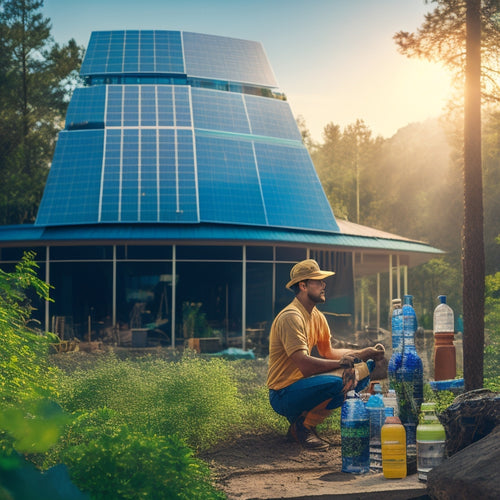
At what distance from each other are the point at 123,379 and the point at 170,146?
51.5 feet

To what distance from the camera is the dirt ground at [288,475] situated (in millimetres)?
5855

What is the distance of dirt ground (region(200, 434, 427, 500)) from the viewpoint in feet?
19.2

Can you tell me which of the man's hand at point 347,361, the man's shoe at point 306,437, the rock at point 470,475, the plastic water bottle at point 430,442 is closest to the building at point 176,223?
the man's shoe at point 306,437

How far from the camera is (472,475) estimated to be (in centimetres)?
514

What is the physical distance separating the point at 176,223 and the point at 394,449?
16.0m

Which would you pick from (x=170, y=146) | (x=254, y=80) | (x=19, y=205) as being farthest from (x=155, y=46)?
(x=19, y=205)

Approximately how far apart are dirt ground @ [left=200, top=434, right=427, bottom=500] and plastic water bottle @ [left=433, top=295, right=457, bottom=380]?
1.34 metres

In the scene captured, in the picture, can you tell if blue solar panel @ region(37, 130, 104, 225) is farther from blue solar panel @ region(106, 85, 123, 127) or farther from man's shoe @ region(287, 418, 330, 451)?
man's shoe @ region(287, 418, 330, 451)

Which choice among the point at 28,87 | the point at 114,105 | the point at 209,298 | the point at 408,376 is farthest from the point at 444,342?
the point at 28,87

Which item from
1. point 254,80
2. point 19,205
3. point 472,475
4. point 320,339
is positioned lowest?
point 472,475

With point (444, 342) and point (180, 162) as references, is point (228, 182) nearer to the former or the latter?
point (180, 162)

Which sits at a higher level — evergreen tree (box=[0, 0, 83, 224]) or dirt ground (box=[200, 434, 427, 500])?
evergreen tree (box=[0, 0, 83, 224])

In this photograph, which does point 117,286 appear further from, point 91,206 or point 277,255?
point 277,255

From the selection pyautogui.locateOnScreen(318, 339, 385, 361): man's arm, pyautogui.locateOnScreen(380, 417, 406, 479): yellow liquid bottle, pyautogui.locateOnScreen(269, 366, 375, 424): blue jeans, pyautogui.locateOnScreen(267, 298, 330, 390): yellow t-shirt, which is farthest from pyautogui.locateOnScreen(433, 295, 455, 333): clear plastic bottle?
pyautogui.locateOnScreen(380, 417, 406, 479): yellow liquid bottle
